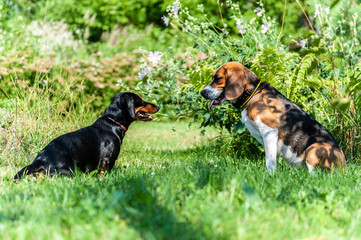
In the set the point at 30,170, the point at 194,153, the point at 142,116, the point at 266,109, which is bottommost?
the point at 194,153

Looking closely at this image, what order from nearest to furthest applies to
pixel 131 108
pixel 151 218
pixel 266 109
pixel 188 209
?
pixel 151 218
pixel 188 209
pixel 266 109
pixel 131 108

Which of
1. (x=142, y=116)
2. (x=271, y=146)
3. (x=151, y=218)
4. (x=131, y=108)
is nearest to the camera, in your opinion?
(x=151, y=218)

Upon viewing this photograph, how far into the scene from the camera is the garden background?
224cm

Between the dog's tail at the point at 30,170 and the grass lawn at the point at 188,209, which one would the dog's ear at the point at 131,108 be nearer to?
the dog's tail at the point at 30,170

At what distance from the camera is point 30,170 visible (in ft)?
12.5

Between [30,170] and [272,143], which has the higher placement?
[272,143]

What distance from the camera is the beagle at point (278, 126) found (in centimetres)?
383

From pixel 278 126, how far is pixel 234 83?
671 mm

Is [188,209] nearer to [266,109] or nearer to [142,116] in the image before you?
[266,109]

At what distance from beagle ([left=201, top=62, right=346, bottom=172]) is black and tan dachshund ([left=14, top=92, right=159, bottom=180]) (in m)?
1.23

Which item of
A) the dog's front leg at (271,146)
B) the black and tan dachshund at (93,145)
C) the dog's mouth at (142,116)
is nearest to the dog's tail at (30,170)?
the black and tan dachshund at (93,145)

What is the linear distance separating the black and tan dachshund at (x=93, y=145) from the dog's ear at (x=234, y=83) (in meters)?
1.18

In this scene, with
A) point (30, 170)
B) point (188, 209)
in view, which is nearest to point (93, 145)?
point (30, 170)

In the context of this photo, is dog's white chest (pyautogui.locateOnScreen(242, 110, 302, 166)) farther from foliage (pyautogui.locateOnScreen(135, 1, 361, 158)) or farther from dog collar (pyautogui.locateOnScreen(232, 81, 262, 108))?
foliage (pyautogui.locateOnScreen(135, 1, 361, 158))
